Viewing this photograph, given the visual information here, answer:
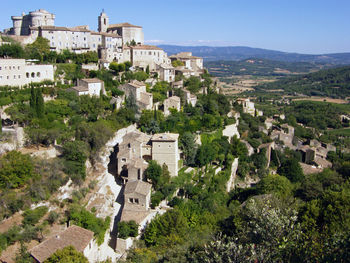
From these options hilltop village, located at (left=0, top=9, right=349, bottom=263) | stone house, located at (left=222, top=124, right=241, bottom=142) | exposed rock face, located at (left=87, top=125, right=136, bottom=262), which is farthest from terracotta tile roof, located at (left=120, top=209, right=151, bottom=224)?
stone house, located at (left=222, top=124, right=241, bottom=142)

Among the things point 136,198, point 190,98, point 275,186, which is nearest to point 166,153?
point 136,198

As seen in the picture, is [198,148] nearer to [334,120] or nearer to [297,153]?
[297,153]

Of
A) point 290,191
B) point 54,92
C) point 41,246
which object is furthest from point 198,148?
point 41,246

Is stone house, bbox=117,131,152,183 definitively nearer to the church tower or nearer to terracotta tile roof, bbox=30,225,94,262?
terracotta tile roof, bbox=30,225,94,262

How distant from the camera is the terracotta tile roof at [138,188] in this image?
25334mm

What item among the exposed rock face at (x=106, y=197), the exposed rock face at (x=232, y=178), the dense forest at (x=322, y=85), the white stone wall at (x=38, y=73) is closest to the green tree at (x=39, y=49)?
the white stone wall at (x=38, y=73)

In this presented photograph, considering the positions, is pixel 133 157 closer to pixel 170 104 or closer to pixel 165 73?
pixel 170 104

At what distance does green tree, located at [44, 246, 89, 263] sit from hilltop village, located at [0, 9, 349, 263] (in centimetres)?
7

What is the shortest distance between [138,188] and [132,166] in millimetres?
3075

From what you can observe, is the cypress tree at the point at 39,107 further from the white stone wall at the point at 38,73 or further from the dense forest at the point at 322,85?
the dense forest at the point at 322,85

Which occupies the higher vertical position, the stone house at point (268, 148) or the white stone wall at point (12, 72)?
the white stone wall at point (12, 72)

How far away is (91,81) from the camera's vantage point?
36.6 meters

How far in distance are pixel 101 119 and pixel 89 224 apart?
13.7 m

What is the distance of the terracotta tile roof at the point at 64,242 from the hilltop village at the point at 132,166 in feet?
0.29
